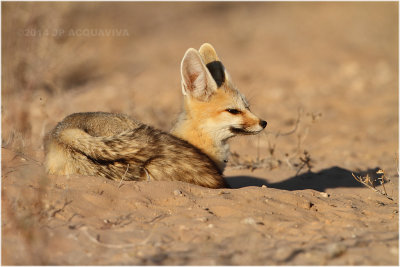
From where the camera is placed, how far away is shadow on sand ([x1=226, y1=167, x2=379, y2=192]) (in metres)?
6.50

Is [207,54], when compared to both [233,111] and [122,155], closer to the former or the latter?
[233,111]

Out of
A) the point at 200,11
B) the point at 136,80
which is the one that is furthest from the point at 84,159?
the point at 200,11

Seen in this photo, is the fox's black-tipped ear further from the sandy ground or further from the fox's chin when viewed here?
the sandy ground

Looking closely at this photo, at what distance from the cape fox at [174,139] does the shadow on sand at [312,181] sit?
1.20m

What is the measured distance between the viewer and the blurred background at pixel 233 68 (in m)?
9.31

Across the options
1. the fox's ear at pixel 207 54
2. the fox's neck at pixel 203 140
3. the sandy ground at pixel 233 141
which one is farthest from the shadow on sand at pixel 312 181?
the fox's ear at pixel 207 54

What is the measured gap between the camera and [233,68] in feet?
51.7

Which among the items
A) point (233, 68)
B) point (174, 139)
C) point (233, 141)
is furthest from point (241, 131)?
point (233, 68)

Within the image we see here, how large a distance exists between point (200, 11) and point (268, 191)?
907 inches

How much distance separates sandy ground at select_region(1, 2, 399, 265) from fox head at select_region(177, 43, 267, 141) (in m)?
0.85

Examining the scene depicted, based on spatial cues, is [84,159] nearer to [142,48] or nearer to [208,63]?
[208,63]

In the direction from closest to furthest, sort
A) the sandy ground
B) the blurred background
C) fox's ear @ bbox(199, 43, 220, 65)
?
the sandy ground → fox's ear @ bbox(199, 43, 220, 65) → the blurred background

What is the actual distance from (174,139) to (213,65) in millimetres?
1433

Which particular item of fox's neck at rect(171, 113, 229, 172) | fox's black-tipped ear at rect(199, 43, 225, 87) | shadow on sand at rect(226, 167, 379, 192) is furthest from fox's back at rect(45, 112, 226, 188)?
shadow on sand at rect(226, 167, 379, 192)
